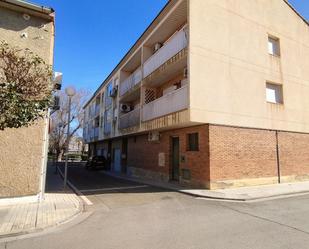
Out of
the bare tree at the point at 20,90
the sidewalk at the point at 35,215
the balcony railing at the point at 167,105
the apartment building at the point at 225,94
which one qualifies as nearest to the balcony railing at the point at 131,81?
the apartment building at the point at 225,94

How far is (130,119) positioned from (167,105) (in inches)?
242

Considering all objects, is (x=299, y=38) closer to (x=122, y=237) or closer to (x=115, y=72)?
(x=115, y=72)

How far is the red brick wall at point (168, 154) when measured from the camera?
1268cm

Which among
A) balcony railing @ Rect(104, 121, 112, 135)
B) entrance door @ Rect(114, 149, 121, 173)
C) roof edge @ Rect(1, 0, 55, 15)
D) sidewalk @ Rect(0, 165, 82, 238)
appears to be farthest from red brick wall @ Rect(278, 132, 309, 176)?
balcony railing @ Rect(104, 121, 112, 135)

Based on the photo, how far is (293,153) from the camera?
16.0 m

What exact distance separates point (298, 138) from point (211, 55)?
8.22 meters

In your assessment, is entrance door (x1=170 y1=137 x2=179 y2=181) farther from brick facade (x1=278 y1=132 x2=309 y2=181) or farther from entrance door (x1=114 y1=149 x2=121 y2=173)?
entrance door (x1=114 y1=149 x2=121 y2=173)

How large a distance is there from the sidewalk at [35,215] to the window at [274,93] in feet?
39.7

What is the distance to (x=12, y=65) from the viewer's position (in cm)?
674

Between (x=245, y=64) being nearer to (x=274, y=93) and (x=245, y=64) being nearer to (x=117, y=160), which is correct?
(x=274, y=93)

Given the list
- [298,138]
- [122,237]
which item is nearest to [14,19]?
[122,237]

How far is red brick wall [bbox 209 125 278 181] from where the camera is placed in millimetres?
12555

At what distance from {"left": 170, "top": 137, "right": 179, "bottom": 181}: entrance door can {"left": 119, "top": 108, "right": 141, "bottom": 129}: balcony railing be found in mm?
3418

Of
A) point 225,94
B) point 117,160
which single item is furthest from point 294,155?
point 117,160
